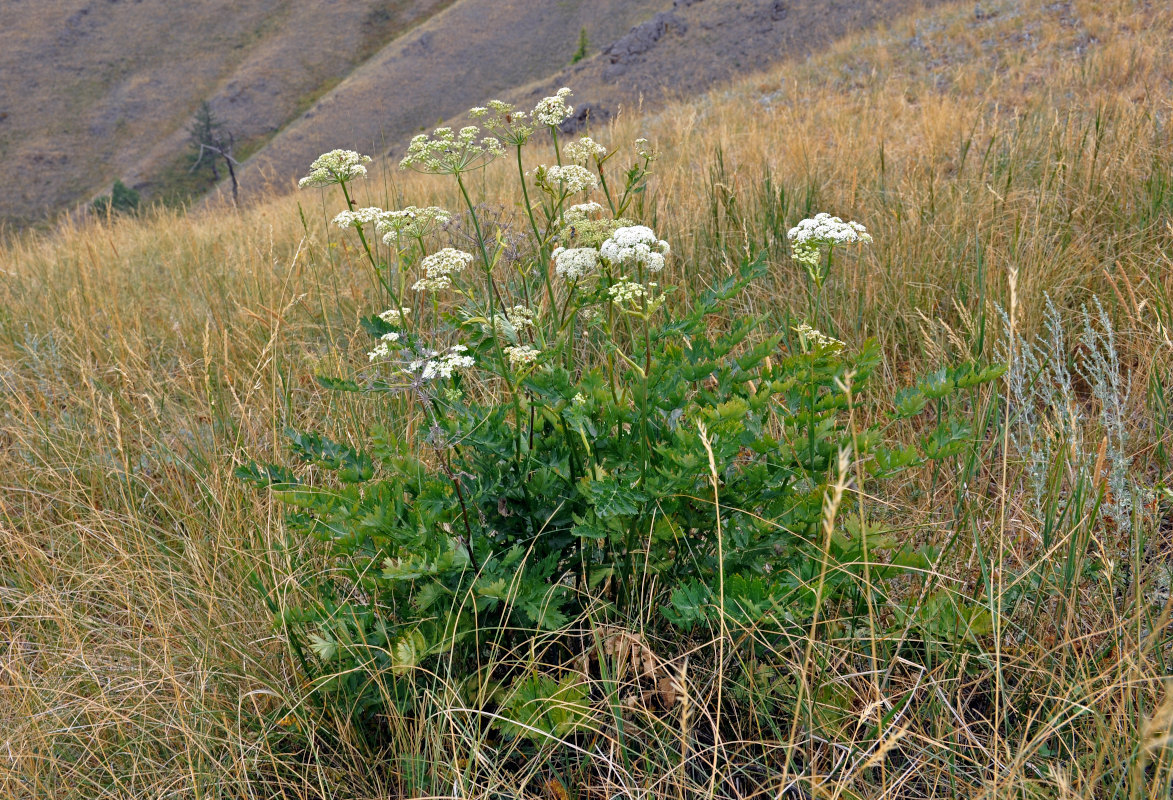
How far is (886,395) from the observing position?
110 inches

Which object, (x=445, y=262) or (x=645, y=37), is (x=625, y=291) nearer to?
(x=445, y=262)

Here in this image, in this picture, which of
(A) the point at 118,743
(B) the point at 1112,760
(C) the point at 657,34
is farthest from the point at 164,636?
(C) the point at 657,34

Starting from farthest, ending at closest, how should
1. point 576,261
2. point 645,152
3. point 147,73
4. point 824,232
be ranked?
1. point 147,73
2. point 645,152
3. point 824,232
4. point 576,261

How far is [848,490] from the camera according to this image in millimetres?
1523

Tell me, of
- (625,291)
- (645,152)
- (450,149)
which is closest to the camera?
(625,291)

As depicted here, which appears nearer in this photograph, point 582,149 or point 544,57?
point 582,149

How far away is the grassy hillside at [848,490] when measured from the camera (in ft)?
4.97

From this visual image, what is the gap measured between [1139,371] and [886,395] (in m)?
0.85

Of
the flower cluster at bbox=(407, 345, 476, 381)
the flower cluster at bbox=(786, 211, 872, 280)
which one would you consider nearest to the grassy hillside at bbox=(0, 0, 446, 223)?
the flower cluster at bbox=(407, 345, 476, 381)

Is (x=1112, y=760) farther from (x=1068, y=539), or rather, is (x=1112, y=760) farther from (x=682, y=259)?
(x=682, y=259)

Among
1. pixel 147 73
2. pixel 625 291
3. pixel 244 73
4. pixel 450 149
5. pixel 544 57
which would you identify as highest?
pixel 147 73

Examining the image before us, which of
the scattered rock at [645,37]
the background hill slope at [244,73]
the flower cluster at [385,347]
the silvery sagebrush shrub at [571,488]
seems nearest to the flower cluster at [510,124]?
the silvery sagebrush shrub at [571,488]

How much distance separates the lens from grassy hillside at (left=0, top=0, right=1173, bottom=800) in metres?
1.51

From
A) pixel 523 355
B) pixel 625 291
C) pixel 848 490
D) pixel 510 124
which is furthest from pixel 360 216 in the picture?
pixel 848 490
